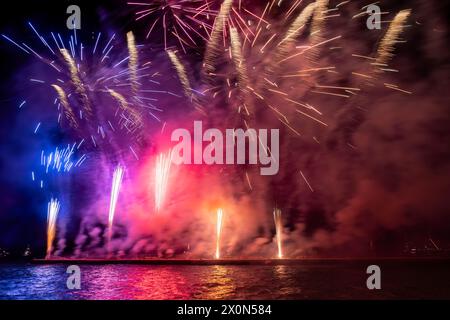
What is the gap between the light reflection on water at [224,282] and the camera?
6852mm

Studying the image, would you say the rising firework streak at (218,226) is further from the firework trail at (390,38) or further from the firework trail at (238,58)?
the firework trail at (390,38)

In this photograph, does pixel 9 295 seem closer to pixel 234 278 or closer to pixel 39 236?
pixel 234 278

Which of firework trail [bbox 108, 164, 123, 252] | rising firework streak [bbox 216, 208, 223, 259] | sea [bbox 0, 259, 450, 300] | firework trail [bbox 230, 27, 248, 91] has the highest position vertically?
firework trail [bbox 230, 27, 248, 91]

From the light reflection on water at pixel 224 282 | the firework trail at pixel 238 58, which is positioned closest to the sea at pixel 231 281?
the light reflection on water at pixel 224 282

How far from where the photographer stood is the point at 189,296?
21.9 ft

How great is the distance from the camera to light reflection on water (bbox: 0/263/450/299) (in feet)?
22.5

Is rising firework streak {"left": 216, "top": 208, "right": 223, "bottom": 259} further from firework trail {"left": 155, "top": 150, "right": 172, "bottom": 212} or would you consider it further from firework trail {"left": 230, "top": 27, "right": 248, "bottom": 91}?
firework trail {"left": 230, "top": 27, "right": 248, "bottom": 91}

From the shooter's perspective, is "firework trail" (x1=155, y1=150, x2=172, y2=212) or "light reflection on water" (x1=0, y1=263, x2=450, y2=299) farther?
"firework trail" (x1=155, y1=150, x2=172, y2=212)

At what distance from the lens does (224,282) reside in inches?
314

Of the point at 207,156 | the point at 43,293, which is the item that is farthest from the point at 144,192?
the point at 43,293

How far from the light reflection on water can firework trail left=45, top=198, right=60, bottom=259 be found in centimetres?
142

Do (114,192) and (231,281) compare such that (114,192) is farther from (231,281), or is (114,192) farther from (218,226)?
(231,281)

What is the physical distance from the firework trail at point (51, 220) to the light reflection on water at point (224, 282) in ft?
4.67

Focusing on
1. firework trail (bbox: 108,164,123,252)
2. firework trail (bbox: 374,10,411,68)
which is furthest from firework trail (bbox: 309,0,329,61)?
firework trail (bbox: 108,164,123,252)
